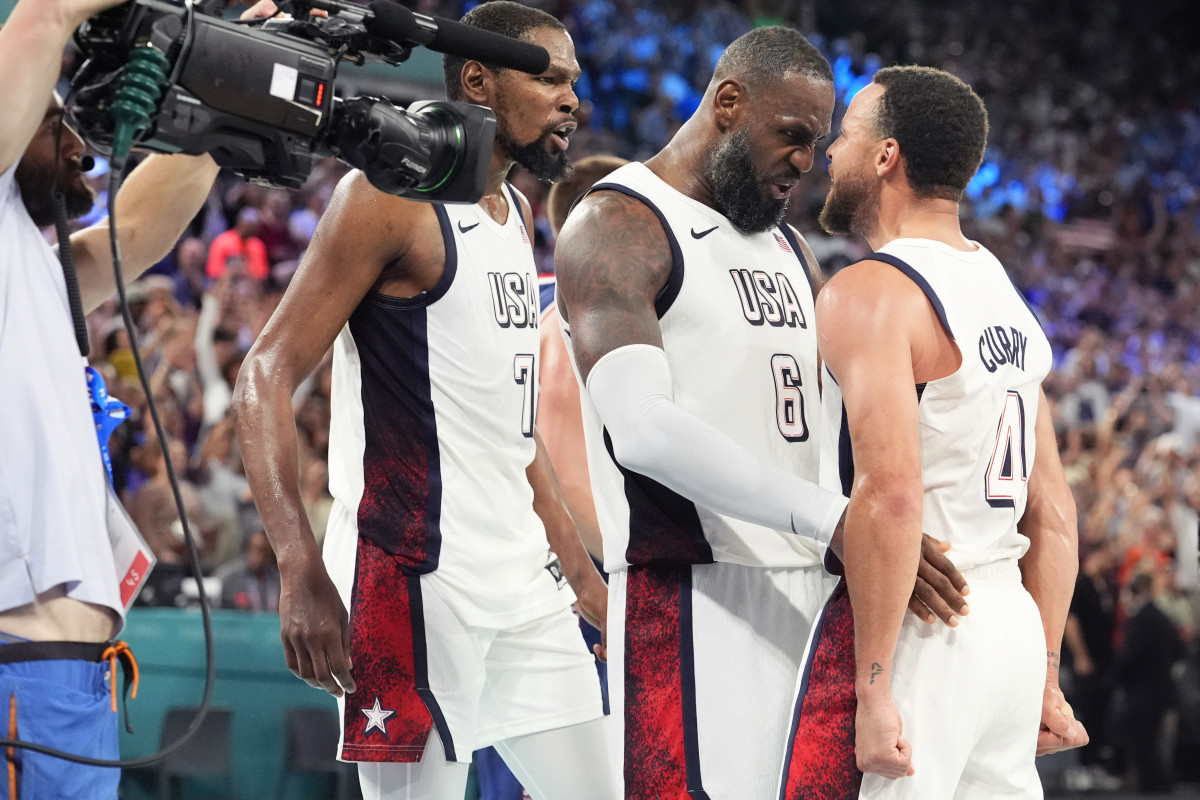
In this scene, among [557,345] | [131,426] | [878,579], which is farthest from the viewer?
[131,426]

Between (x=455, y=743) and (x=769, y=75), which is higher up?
(x=769, y=75)

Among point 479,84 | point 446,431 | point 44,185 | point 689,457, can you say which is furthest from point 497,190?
point 44,185

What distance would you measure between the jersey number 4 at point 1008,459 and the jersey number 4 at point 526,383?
111 cm

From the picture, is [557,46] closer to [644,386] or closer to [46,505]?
Result: [644,386]

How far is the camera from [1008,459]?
2.59m

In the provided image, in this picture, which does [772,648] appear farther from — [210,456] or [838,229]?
[210,456]

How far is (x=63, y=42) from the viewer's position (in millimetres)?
1861

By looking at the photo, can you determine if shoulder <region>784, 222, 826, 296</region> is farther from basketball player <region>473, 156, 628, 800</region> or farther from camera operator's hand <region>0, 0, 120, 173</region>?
camera operator's hand <region>0, 0, 120, 173</region>

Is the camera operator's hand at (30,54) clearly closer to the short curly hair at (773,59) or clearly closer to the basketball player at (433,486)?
the basketball player at (433,486)

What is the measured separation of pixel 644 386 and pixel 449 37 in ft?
2.42

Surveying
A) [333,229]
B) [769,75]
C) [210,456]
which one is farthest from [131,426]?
[769,75]

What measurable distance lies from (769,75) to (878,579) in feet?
3.78

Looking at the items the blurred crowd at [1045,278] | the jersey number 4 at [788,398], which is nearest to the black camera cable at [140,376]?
the jersey number 4 at [788,398]

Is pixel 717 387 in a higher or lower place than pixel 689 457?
higher
